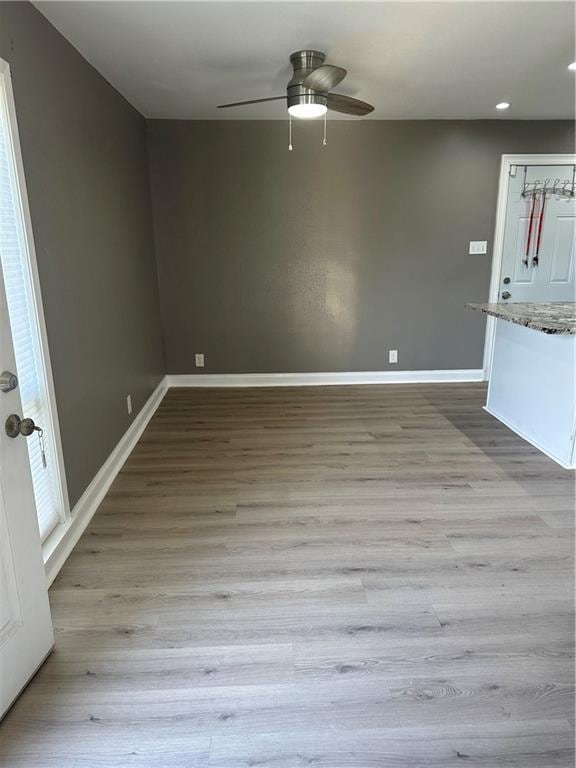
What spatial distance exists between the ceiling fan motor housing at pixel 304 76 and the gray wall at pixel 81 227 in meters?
1.19

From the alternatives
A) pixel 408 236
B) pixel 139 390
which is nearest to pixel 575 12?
pixel 408 236

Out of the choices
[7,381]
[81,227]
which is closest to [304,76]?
[81,227]

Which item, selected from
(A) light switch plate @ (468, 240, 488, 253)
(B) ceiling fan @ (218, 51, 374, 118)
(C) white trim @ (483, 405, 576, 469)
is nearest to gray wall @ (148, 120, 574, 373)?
(A) light switch plate @ (468, 240, 488, 253)

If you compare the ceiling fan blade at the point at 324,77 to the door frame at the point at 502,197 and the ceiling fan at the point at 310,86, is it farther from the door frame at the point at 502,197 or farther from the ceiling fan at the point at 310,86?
the door frame at the point at 502,197

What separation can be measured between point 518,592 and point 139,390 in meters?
2.90

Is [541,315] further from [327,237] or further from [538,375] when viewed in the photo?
[327,237]

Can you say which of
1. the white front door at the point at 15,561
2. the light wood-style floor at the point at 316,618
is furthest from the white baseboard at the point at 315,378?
the white front door at the point at 15,561

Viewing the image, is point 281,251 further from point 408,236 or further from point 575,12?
point 575,12

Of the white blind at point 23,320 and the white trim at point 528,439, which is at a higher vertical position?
the white blind at point 23,320

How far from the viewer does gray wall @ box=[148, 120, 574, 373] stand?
426cm

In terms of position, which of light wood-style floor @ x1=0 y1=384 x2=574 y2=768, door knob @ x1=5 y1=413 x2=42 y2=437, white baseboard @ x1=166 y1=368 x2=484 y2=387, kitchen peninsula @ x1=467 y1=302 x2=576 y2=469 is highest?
door knob @ x1=5 y1=413 x2=42 y2=437

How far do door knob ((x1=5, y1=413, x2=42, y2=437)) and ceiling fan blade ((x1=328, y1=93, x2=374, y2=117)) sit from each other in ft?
8.06

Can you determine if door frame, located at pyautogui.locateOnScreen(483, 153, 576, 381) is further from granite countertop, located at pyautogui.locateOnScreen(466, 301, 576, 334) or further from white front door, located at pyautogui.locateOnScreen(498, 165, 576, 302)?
granite countertop, located at pyautogui.locateOnScreen(466, 301, 576, 334)

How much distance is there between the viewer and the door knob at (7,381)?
1385mm
